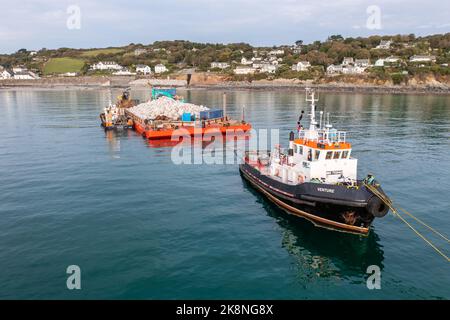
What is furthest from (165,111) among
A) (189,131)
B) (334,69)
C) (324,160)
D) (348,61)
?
(348,61)

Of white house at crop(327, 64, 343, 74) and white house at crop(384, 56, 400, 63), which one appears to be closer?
white house at crop(384, 56, 400, 63)

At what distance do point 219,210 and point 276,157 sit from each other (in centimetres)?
776

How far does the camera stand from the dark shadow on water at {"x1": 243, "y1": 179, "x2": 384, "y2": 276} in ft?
67.0

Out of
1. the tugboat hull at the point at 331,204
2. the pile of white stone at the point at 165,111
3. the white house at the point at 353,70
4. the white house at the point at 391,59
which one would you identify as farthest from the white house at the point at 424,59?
the tugboat hull at the point at 331,204

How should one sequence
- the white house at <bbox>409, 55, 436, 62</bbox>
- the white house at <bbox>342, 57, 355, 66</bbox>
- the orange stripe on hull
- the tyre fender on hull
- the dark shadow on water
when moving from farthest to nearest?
1. the white house at <bbox>342, 57, 355, 66</bbox>
2. the white house at <bbox>409, 55, 436, 62</bbox>
3. the orange stripe on hull
4. the tyre fender on hull
5. the dark shadow on water

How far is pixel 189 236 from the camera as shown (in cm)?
2369

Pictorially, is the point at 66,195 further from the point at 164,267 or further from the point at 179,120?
the point at 179,120

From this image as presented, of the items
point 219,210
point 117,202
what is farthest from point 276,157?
point 117,202

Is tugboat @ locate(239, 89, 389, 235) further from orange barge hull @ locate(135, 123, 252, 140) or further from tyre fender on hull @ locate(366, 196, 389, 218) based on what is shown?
orange barge hull @ locate(135, 123, 252, 140)

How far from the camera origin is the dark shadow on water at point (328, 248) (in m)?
20.4

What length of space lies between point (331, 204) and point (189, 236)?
31.4 feet

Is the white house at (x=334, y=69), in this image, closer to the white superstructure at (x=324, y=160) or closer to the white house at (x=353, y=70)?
the white house at (x=353, y=70)

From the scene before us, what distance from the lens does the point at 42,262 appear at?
804 inches

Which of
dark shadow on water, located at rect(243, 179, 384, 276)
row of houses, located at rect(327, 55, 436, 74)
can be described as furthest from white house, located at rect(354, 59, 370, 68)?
dark shadow on water, located at rect(243, 179, 384, 276)
